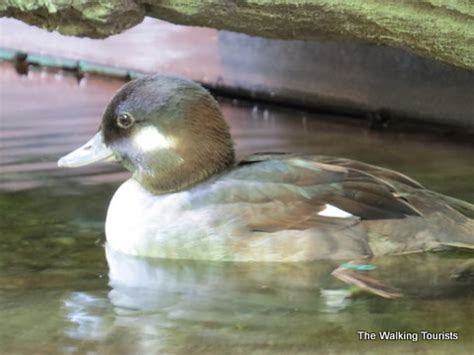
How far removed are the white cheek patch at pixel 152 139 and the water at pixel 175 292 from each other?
1.48 feet

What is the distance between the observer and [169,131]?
12.4ft

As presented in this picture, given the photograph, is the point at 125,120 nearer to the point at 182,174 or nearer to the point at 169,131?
the point at 169,131

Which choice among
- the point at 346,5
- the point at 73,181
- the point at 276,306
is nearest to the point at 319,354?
the point at 276,306

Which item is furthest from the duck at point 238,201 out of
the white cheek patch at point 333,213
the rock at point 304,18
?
the rock at point 304,18

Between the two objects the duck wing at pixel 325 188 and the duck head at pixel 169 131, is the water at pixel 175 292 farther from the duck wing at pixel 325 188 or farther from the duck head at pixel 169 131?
the duck head at pixel 169 131

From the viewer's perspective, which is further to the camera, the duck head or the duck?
the duck head

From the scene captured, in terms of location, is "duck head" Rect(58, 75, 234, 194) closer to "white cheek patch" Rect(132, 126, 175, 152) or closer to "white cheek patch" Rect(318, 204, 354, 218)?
"white cheek patch" Rect(132, 126, 175, 152)

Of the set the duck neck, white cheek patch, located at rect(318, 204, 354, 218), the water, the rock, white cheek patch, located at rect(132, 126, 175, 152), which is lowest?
the water

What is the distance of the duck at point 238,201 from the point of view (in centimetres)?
355

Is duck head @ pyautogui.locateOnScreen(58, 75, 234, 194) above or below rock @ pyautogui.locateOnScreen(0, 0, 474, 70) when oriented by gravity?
below

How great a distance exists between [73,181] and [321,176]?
1.59 meters

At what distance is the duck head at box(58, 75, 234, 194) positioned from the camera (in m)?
3.79

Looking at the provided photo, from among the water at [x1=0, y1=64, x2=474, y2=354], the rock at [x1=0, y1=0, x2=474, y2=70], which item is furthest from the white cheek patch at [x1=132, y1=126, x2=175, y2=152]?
the rock at [x1=0, y1=0, x2=474, y2=70]

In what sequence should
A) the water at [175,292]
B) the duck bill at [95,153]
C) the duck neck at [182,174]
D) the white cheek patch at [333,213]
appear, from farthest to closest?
the duck bill at [95,153] → the duck neck at [182,174] → the white cheek patch at [333,213] → the water at [175,292]
